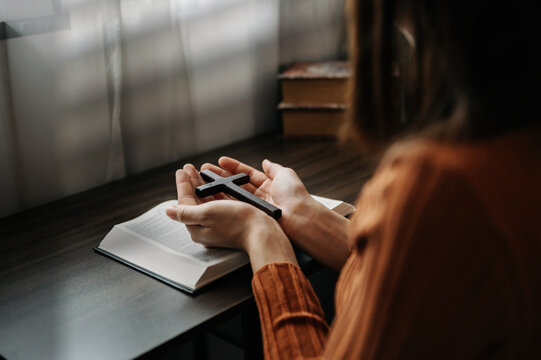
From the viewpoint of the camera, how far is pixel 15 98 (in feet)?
3.95

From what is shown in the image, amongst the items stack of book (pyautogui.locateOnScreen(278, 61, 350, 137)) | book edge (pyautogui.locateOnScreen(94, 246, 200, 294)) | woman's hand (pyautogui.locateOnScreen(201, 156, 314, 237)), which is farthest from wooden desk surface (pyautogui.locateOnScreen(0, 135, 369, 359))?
stack of book (pyautogui.locateOnScreen(278, 61, 350, 137))

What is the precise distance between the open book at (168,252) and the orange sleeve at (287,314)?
88 mm

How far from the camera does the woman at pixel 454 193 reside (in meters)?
0.48

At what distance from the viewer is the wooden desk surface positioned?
80cm

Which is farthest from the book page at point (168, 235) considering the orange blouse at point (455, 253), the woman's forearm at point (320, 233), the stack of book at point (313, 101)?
the stack of book at point (313, 101)

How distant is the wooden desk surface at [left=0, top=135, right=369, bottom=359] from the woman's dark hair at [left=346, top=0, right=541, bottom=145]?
45cm

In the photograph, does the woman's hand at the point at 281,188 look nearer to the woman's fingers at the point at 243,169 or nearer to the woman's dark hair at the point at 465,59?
the woman's fingers at the point at 243,169

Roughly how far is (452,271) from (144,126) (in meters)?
1.06

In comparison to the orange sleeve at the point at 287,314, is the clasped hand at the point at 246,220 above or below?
above

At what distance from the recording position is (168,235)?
1.02m

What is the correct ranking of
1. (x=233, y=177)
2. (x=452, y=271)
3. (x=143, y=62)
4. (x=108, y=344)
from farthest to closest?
(x=143, y=62) < (x=233, y=177) < (x=108, y=344) < (x=452, y=271)

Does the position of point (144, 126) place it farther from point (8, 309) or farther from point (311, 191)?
point (8, 309)

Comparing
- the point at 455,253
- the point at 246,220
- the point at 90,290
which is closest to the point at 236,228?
the point at 246,220

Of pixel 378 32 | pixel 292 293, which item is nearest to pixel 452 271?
pixel 378 32
